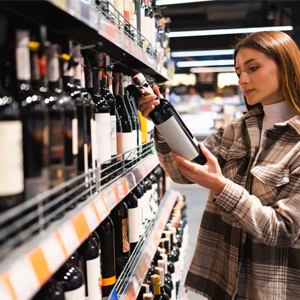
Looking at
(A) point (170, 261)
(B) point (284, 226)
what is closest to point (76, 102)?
(B) point (284, 226)

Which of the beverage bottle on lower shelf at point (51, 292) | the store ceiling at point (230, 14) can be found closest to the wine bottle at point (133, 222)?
the beverage bottle on lower shelf at point (51, 292)

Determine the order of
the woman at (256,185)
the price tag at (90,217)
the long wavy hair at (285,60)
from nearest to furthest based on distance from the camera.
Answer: the price tag at (90,217)
the woman at (256,185)
the long wavy hair at (285,60)

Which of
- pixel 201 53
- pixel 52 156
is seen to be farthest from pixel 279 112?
pixel 201 53

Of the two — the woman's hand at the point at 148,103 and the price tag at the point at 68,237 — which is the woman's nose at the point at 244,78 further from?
the price tag at the point at 68,237

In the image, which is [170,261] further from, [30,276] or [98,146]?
[30,276]

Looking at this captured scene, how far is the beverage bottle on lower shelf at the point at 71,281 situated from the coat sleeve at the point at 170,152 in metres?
0.84

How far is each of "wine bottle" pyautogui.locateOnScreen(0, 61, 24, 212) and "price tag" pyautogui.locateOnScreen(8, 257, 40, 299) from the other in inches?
4.4

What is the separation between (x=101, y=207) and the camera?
3.43 feet

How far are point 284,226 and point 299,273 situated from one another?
0.23 m

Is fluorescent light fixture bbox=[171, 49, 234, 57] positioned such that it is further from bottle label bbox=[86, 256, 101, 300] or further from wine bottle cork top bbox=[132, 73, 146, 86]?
bottle label bbox=[86, 256, 101, 300]

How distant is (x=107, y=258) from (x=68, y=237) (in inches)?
25.9

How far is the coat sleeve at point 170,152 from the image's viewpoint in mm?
1739

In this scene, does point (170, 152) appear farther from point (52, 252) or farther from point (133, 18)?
point (52, 252)

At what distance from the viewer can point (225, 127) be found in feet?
6.16
